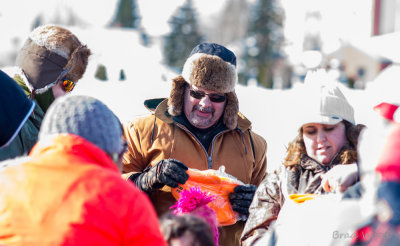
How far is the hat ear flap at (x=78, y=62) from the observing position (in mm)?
3875

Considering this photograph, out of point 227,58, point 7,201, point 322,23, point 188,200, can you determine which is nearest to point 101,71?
point 227,58

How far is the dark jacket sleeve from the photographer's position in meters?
3.04

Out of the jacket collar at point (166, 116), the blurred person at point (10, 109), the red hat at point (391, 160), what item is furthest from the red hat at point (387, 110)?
the blurred person at point (10, 109)

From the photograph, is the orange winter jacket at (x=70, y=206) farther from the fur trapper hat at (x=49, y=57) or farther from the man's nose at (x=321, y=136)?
the fur trapper hat at (x=49, y=57)

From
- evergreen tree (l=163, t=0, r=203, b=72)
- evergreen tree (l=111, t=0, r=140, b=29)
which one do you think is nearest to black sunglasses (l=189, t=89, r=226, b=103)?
evergreen tree (l=163, t=0, r=203, b=72)

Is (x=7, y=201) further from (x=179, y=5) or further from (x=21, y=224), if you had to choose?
(x=179, y=5)

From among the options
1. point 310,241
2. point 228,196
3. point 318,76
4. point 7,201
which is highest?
point 318,76

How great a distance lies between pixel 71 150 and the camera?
77.7 inches

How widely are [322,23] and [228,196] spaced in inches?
1257

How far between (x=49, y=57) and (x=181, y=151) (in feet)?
3.53

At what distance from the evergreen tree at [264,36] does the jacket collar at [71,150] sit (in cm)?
3429

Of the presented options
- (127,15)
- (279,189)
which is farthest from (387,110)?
(127,15)

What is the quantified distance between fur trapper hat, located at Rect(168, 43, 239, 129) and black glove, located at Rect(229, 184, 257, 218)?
2.10ft

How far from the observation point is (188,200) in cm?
316
